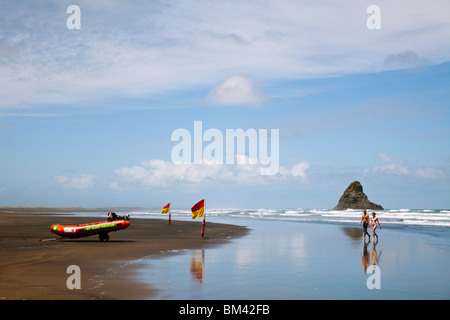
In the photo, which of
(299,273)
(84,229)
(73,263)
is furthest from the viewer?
(84,229)

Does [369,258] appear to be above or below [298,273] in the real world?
below

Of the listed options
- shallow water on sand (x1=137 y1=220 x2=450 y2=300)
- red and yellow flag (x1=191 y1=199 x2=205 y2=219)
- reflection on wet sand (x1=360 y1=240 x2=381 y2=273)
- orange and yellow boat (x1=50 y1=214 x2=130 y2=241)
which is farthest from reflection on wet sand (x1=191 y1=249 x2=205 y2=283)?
orange and yellow boat (x1=50 y1=214 x2=130 y2=241)

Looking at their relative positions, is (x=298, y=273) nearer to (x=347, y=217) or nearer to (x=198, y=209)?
(x=198, y=209)

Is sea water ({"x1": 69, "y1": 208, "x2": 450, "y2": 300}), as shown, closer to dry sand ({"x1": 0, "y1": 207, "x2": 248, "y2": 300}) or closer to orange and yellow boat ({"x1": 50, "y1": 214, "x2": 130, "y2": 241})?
dry sand ({"x1": 0, "y1": 207, "x2": 248, "y2": 300})

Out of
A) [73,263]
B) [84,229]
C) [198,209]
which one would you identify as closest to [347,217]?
[198,209]

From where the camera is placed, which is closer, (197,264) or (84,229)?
(197,264)

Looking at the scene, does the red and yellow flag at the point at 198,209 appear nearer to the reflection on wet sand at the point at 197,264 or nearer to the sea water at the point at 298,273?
the sea water at the point at 298,273

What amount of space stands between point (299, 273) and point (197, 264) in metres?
4.35

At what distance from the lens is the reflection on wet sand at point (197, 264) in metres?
15.2

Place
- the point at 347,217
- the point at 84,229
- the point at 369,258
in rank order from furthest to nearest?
the point at 347,217
the point at 84,229
the point at 369,258

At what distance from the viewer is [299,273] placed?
16047mm

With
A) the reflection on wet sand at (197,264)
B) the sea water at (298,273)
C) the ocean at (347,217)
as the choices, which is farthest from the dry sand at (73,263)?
the ocean at (347,217)
